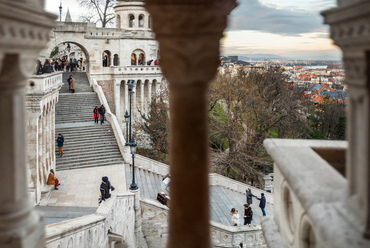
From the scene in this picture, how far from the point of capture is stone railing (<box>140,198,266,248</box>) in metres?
14.2

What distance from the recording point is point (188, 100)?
9.10 ft

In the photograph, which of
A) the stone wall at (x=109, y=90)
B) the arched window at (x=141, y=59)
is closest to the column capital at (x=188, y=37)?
the stone wall at (x=109, y=90)

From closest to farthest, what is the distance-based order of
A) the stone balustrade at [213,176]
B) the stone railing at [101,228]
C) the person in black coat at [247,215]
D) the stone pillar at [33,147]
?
the stone railing at [101,228] < the person in black coat at [247,215] < the stone pillar at [33,147] < the stone balustrade at [213,176]

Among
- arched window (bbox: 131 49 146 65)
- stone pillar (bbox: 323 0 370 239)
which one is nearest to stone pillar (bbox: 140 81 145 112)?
arched window (bbox: 131 49 146 65)

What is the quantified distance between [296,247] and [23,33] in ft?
10.9

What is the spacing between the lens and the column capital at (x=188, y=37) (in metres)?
2.71

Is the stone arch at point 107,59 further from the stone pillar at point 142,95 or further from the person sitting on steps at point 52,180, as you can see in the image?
the person sitting on steps at point 52,180

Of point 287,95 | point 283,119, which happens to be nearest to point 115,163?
point 283,119

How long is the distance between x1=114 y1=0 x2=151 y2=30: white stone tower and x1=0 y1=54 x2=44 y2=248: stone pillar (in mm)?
38750

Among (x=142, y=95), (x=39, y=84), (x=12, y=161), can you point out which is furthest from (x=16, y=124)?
(x=142, y=95)

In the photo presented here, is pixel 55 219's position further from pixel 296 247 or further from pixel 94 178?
pixel 296 247

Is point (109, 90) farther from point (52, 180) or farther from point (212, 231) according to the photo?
point (212, 231)

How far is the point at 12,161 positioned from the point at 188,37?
5.36ft

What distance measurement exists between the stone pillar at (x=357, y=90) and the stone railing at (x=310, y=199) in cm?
13
